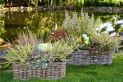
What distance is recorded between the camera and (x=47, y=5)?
29.3 metres

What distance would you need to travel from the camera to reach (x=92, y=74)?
23.0ft

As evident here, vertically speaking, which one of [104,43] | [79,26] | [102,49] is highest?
[79,26]

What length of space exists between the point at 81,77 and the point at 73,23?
1.59 m

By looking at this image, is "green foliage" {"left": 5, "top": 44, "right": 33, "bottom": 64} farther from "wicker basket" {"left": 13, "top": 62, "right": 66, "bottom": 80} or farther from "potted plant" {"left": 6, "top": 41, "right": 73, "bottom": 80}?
"wicker basket" {"left": 13, "top": 62, "right": 66, "bottom": 80}

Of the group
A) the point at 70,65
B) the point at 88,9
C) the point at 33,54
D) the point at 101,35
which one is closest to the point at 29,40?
the point at 33,54

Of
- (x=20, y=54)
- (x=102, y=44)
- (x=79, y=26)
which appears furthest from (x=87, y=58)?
(x=20, y=54)

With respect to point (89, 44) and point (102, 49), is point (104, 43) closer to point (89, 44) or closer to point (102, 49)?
point (102, 49)

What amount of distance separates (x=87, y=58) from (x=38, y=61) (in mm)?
1408

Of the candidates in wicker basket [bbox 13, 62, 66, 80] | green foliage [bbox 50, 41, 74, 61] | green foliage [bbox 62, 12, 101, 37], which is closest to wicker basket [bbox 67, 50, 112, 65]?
green foliage [bbox 62, 12, 101, 37]

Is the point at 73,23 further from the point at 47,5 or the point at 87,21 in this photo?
the point at 47,5

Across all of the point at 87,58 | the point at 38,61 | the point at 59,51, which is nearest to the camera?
the point at 38,61

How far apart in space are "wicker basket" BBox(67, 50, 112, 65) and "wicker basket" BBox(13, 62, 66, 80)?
970 mm

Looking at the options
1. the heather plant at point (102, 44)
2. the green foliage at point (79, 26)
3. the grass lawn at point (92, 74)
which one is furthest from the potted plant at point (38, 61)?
the green foliage at point (79, 26)

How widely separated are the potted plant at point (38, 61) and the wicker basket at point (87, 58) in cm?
87
